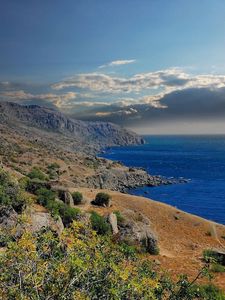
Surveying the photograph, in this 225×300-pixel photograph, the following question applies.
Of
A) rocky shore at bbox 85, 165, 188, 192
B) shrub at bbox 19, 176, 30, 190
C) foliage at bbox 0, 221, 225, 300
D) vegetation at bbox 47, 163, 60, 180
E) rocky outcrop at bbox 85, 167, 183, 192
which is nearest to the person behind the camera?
foliage at bbox 0, 221, 225, 300

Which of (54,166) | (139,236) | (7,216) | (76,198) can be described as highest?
(7,216)

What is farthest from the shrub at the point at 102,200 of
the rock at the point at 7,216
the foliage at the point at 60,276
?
the foliage at the point at 60,276

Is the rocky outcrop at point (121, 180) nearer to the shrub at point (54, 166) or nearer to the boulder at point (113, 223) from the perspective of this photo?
the shrub at point (54, 166)

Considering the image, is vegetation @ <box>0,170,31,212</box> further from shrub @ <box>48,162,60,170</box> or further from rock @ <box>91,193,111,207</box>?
shrub @ <box>48,162,60,170</box>

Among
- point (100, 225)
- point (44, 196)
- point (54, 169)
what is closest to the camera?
point (100, 225)

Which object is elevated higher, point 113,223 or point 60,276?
point 60,276

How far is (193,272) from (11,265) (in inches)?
935

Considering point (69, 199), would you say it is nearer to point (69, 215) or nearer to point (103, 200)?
point (103, 200)

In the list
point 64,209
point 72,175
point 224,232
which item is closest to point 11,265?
point 64,209

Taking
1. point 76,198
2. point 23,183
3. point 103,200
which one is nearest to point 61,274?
point 23,183

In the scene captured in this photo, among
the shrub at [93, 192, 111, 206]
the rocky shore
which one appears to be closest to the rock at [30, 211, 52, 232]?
the shrub at [93, 192, 111, 206]

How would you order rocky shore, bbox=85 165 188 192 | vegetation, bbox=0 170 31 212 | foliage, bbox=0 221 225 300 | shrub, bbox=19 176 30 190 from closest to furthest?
foliage, bbox=0 221 225 300 < vegetation, bbox=0 170 31 212 < shrub, bbox=19 176 30 190 < rocky shore, bbox=85 165 188 192

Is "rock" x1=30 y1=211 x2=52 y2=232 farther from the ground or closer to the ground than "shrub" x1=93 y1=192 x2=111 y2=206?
farther from the ground

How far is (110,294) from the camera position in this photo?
→ 41.4ft
